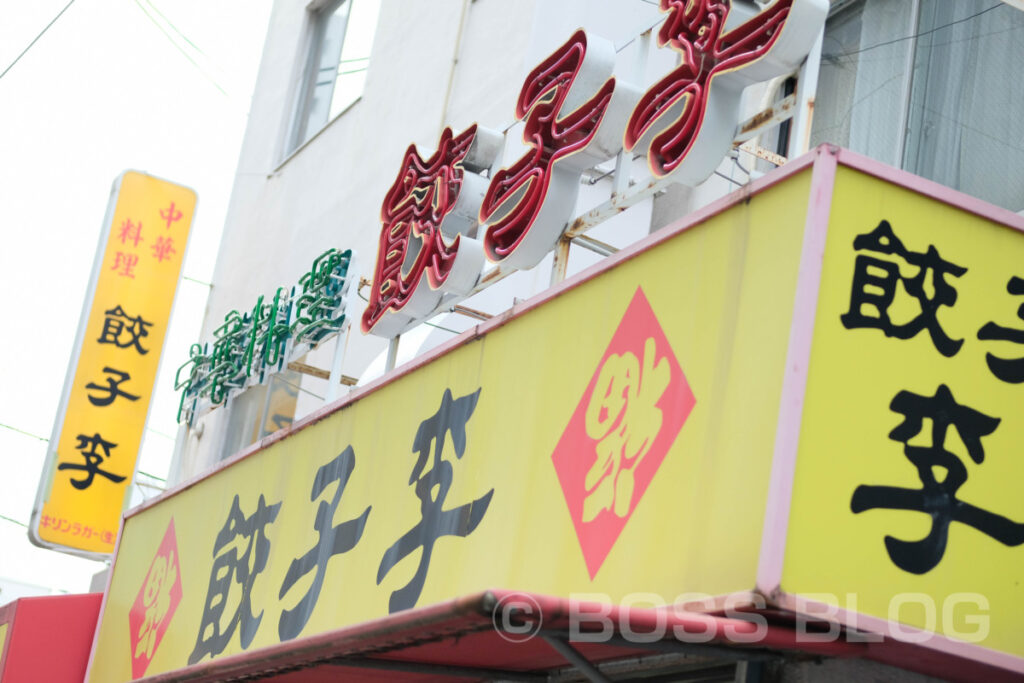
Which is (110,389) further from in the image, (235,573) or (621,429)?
(621,429)

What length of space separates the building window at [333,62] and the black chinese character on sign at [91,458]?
13.9ft

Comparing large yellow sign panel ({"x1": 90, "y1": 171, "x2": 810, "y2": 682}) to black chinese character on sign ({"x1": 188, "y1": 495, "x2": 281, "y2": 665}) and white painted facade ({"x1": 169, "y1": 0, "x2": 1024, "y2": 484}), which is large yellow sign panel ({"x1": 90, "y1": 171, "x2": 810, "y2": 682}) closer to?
black chinese character on sign ({"x1": 188, "y1": 495, "x2": 281, "y2": 665})

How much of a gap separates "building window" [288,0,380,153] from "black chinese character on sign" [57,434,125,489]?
4239 millimetres

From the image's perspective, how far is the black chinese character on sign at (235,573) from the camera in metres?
8.08

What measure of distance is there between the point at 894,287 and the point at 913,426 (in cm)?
48

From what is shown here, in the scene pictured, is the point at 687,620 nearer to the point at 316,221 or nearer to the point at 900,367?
the point at 900,367

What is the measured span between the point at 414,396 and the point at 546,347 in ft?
4.07

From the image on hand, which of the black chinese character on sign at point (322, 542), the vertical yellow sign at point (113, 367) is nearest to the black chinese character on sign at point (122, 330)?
the vertical yellow sign at point (113, 367)

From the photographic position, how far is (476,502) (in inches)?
246

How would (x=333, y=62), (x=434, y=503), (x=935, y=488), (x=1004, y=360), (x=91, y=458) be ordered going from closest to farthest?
(x=935, y=488), (x=1004, y=360), (x=434, y=503), (x=91, y=458), (x=333, y=62)

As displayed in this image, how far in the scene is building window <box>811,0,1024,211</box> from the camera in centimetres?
753

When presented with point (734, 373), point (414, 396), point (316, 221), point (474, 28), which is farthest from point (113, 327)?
point (734, 373)

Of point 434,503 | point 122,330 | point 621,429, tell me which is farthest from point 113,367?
point 621,429

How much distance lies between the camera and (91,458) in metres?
14.1
